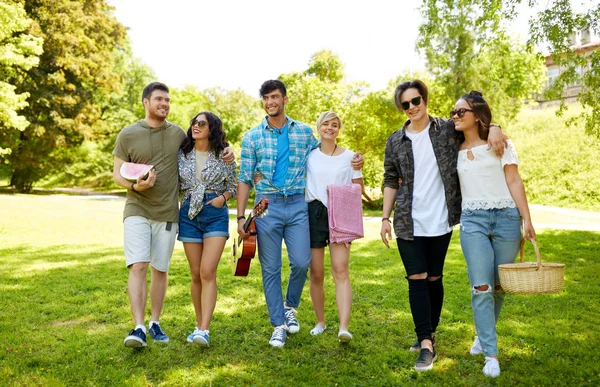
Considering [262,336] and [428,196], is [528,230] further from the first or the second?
[262,336]

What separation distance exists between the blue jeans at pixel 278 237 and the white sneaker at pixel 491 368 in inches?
69.4

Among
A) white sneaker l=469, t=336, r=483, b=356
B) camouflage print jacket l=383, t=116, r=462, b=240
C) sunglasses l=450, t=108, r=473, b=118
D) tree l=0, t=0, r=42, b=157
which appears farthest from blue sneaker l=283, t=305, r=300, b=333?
tree l=0, t=0, r=42, b=157

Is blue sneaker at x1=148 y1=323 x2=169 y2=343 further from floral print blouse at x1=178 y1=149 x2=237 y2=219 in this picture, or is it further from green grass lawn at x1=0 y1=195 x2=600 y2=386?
floral print blouse at x1=178 y1=149 x2=237 y2=219

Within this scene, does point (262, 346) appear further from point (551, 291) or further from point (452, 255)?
point (452, 255)

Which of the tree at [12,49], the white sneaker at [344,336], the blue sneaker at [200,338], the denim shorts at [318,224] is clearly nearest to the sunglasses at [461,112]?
the denim shorts at [318,224]

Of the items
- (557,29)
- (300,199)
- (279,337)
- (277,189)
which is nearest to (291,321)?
(279,337)

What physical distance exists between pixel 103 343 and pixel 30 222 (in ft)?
40.2

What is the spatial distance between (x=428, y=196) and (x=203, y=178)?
2.03 m

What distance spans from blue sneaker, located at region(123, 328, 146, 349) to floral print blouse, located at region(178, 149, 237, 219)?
110 centimetres

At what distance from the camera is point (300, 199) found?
15.9ft

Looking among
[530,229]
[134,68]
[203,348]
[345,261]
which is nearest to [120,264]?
[203,348]

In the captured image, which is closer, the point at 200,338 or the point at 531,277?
the point at 531,277

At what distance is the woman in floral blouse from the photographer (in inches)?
184

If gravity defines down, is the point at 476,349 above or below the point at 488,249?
below
